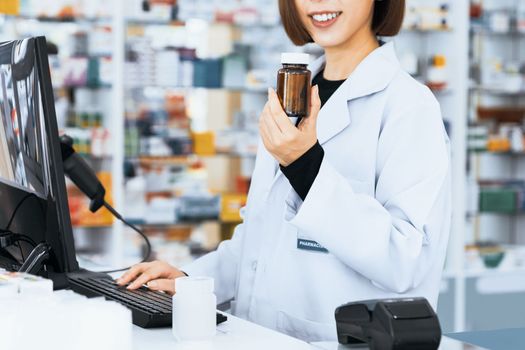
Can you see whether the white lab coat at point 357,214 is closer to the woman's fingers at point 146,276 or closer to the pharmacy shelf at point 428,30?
the woman's fingers at point 146,276

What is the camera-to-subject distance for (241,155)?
5305mm

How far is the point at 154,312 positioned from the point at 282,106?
44cm

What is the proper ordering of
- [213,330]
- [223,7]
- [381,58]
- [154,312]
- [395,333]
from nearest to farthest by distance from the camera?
[395,333]
[213,330]
[154,312]
[381,58]
[223,7]

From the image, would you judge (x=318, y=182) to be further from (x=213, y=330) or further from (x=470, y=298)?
(x=470, y=298)

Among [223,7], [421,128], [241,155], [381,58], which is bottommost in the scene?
[241,155]

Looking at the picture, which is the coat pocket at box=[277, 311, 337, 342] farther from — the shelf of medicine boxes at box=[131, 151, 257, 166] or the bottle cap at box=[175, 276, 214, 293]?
the shelf of medicine boxes at box=[131, 151, 257, 166]

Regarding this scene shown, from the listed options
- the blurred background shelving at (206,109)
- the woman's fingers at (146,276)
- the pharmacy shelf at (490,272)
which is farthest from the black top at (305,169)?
the pharmacy shelf at (490,272)

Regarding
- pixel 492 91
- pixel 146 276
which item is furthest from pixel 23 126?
pixel 492 91

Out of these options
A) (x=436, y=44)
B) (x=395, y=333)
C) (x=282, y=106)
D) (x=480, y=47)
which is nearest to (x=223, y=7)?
(x=436, y=44)

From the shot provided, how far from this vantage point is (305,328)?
6.30 feet

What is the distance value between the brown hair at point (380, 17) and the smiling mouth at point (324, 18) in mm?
183

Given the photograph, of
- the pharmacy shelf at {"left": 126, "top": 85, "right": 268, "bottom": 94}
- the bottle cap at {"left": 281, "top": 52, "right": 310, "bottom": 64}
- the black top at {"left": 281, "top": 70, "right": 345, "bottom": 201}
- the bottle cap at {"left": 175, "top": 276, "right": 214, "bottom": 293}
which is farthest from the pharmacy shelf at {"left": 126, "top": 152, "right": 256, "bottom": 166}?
the bottle cap at {"left": 175, "top": 276, "right": 214, "bottom": 293}

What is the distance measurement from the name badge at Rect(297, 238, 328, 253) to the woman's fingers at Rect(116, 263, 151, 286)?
333mm

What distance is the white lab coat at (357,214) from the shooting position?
169 cm
